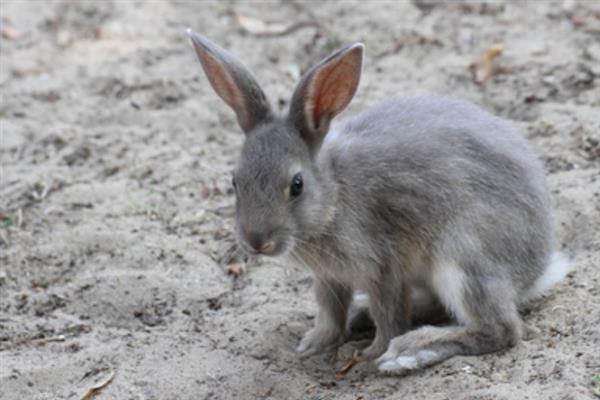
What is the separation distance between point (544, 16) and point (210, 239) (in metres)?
3.77

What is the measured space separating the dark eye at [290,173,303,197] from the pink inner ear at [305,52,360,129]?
315 mm

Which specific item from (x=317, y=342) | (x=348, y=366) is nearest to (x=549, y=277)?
(x=348, y=366)

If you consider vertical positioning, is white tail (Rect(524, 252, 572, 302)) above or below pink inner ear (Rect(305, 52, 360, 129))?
below

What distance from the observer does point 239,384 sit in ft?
17.1

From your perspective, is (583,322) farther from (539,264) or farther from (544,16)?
(544,16)

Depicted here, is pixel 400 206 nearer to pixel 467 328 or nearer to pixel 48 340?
pixel 467 328

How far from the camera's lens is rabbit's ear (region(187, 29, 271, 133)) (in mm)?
5258

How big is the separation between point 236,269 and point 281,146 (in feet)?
4.34

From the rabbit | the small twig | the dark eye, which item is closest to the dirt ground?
the small twig

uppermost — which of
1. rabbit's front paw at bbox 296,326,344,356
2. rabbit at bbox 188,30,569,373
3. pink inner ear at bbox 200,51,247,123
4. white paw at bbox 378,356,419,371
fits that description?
pink inner ear at bbox 200,51,247,123

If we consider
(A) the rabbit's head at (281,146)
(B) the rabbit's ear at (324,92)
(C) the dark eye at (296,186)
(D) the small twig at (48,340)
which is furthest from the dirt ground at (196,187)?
(B) the rabbit's ear at (324,92)

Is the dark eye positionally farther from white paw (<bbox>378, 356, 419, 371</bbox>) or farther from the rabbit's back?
white paw (<bbox>378, 356, 419, 371</bbox>)

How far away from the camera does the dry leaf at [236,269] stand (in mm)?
6266

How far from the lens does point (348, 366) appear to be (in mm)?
5496
